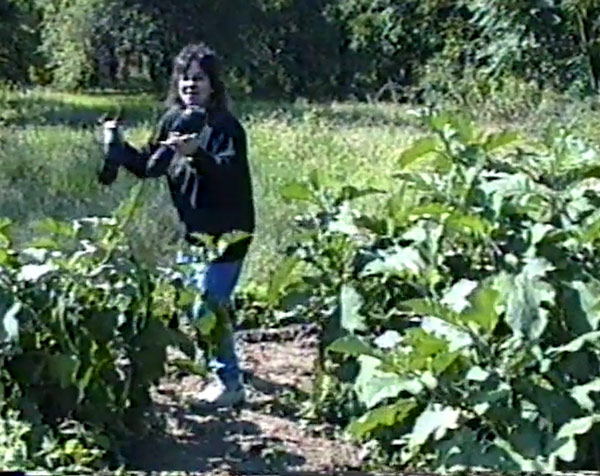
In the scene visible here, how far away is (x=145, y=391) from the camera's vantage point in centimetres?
248

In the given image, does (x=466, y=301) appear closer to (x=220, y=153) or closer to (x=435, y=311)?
(x=435, y=311)

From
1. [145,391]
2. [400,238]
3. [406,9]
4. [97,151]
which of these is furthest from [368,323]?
[406,9]

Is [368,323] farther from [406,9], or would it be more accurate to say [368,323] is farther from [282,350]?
[406,9]

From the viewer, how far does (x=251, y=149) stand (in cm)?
520

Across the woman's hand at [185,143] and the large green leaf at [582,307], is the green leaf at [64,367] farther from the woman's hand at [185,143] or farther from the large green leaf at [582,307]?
the large green leaf at [582,307]

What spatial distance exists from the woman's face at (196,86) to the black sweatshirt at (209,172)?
3 cm

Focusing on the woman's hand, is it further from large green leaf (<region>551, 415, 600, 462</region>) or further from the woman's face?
large green leaf (<region>551, 415, 600, 462</region>)

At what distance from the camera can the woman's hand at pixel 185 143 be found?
9.03 feet

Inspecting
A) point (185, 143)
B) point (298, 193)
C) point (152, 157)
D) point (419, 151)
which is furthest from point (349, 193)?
point (152, 157)

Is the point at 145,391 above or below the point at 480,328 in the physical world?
below

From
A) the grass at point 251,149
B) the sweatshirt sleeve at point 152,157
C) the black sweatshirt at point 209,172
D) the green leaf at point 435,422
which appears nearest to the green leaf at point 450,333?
the green leaf at point 435,422

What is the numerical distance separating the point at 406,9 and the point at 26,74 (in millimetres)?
1513

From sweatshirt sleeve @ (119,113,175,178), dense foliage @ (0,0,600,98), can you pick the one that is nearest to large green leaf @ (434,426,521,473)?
sweatshirt sleeve @ (119,113,175,178)

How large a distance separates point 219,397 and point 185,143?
520 millimetres
